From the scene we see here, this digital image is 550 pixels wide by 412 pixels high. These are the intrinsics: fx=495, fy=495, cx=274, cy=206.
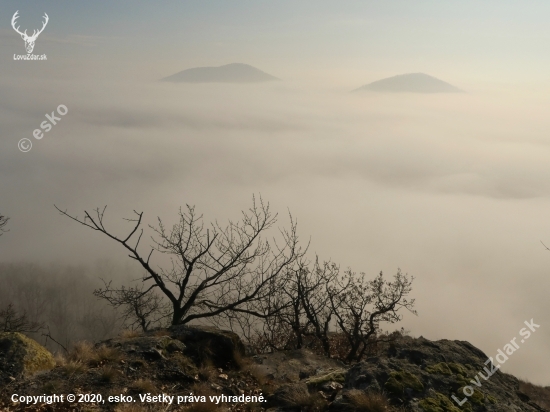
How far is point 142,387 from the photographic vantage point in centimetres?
859

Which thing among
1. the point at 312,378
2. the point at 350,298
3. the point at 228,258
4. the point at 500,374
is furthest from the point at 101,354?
the point at 350,298

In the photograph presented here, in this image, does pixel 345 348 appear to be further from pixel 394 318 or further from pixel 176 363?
pixel 176 363

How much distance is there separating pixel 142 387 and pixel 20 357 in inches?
101

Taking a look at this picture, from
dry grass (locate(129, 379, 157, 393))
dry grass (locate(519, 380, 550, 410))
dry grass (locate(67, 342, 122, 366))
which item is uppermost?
dry grass (locate(67, 342, 122, 366))

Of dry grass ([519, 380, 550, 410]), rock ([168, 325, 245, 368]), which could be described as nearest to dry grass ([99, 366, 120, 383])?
rock ([168, 325, 245, 368])

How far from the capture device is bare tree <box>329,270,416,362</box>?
54.6ft

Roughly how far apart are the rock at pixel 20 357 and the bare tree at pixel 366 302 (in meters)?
9.28

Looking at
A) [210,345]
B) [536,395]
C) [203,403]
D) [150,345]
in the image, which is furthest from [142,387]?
[536,395]

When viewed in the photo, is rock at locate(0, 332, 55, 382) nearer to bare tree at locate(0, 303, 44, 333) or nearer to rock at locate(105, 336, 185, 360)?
rock at locate(105, 336, 185, 360)

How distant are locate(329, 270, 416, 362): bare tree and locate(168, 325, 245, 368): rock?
19.9ft

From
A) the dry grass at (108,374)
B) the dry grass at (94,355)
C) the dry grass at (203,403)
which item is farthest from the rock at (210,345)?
the dry grass at (108,374)

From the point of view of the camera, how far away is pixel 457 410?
782 centimetres

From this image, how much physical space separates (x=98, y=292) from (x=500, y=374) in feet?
35.7

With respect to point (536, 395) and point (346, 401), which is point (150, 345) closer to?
point (346, 401)
